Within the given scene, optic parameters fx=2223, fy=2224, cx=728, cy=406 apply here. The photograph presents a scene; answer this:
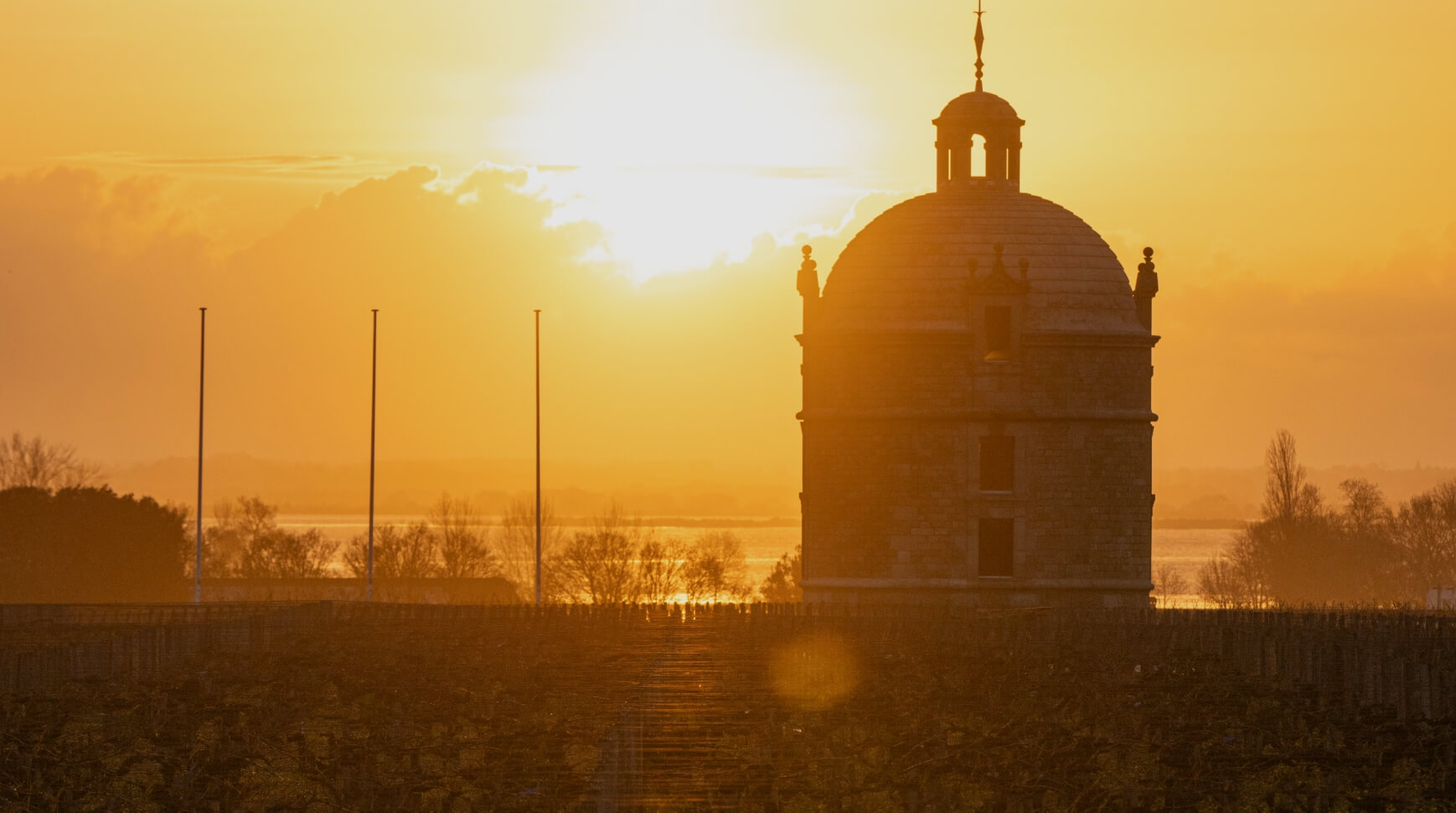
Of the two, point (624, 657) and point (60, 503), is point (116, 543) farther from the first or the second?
point (624, 657)

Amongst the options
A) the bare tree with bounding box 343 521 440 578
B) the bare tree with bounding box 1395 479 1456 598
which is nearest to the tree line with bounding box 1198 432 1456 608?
the bare tree with bounding box 1395 479 1456 598

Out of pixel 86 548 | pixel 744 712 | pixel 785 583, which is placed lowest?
pixel 744 712

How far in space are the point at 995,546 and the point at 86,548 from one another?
45676mm

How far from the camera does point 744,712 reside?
146ft

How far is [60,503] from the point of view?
98.4 m

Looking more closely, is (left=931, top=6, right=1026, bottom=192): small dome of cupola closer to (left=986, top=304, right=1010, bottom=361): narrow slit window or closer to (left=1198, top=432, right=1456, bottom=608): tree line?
(left=986, top=304, right=1010, bottom=361): narrow slit window

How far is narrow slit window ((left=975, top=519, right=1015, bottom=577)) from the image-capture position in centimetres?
6844

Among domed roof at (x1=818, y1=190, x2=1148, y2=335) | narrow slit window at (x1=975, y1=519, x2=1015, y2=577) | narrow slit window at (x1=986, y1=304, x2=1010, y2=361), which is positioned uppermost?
domed roof at (x1=818, y1=190, x2=1148, y2=335)

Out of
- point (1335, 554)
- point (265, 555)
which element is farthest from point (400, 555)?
point (1335, 554)

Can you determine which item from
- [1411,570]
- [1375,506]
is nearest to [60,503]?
[1411,570]

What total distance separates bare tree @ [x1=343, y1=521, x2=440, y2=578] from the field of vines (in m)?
74.4

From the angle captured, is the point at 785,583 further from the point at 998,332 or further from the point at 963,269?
the point at 998,332

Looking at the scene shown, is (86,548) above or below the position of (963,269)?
below

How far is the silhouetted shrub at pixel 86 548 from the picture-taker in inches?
3740
